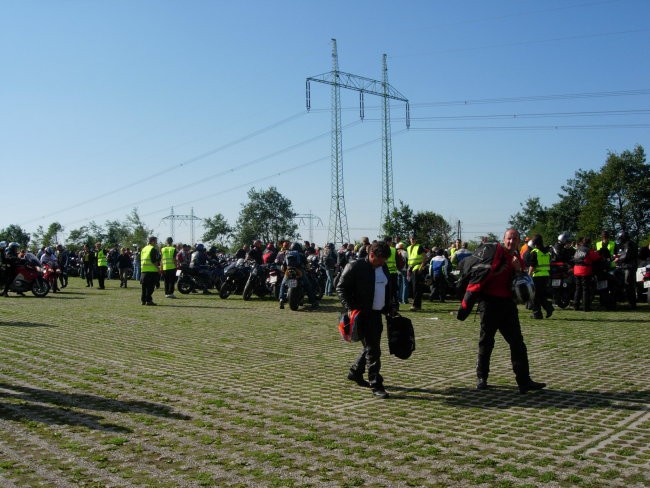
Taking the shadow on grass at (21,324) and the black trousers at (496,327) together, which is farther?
the shadow on grass at (21,324)

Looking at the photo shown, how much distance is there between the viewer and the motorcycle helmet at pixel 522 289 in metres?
7.89

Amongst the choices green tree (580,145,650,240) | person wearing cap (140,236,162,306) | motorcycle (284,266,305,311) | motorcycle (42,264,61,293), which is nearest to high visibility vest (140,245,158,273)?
person wearing cap (140,236,162,306)

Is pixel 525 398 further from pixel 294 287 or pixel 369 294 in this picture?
pixel 294 287

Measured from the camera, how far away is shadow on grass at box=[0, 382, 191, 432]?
Answer: 244 inches

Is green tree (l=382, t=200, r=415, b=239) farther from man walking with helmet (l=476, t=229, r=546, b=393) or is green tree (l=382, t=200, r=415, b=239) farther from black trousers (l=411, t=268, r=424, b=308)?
man walking with helmet (l=476, t=229, r=546, b=393)

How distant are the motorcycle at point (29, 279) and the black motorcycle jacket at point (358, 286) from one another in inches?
676

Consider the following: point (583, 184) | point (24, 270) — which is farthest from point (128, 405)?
point (583, 184)

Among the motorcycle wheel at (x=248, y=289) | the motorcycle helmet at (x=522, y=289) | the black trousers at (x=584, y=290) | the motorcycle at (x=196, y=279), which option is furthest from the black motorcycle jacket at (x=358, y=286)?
the motorcycle at (x=196, y=279)

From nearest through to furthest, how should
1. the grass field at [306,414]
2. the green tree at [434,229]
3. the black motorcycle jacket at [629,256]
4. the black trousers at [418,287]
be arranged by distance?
the grass field at [306,414], the black trousers at [418,287], the black motorcycle jacket at [629,256], the green tree at [434,229]

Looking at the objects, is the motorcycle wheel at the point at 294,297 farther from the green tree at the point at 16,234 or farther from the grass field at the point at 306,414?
the green tree at the point at 16,234

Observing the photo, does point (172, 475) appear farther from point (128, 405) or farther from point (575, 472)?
point (575, 472)

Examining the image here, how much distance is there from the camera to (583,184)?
101 metres

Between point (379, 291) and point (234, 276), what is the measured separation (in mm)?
13715

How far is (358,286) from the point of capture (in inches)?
296
